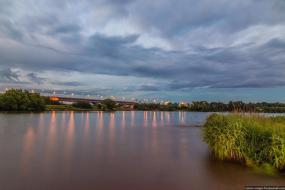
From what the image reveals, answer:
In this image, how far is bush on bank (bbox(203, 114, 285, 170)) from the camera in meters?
9.88

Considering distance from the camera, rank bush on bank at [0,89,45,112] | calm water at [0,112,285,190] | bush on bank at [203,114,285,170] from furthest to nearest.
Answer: bush on bank at [0,89,45,112] < bush on bank at [203,114,285,170] < calm water at [0,112,285,190]

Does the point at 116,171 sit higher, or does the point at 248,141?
the point at 248,141

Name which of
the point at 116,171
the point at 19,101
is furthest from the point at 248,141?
the point at 19,101

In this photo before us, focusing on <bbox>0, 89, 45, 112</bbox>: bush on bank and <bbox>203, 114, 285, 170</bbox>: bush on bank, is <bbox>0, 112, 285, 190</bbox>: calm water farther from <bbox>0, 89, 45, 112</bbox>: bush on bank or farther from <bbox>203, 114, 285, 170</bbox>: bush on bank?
<bbox>0, 89, 45, 112</bbox>: bush on bank

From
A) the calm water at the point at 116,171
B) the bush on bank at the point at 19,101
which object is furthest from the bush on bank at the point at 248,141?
the bush on bank at the point at 19,101

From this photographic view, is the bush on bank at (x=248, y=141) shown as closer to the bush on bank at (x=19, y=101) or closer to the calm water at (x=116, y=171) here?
the calm water at (x=116, y=171)

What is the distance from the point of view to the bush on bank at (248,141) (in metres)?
9.88

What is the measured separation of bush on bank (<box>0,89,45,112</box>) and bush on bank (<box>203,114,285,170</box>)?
73810 mm

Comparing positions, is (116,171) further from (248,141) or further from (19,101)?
(19,101)

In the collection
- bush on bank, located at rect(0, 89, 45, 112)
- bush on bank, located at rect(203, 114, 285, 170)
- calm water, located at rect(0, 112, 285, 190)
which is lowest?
calm water, located at rect(0, 112, 285, 190)

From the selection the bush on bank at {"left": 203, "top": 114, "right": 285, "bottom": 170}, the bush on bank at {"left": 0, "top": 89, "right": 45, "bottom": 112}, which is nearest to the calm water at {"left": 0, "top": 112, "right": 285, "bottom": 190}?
the bush on bank at {"left": 203, "top": 114, "right": 285, "bottom": 170}

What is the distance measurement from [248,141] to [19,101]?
78.6 metres

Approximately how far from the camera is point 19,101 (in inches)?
3063

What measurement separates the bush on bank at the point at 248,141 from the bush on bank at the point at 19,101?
73.8m
